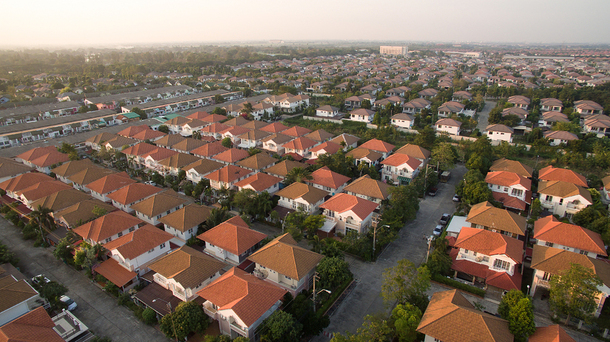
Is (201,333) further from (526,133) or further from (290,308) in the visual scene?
(526,133)

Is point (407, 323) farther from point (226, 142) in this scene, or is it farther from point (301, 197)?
point (226, 142)

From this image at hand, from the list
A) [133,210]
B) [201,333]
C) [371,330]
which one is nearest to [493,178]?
[371,330]

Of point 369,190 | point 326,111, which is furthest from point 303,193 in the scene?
point 326,111

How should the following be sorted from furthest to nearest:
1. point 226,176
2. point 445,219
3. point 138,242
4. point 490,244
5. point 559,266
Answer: point 226,176
point 445,219
point 138,242
point 490,244
point 559,266

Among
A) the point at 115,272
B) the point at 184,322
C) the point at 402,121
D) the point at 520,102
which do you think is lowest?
the point at 115,272

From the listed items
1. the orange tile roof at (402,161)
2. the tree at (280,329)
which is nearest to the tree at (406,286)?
the tree at (280,329)

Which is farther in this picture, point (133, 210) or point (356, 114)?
point (356, 114)

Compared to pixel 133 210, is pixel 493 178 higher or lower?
higher
